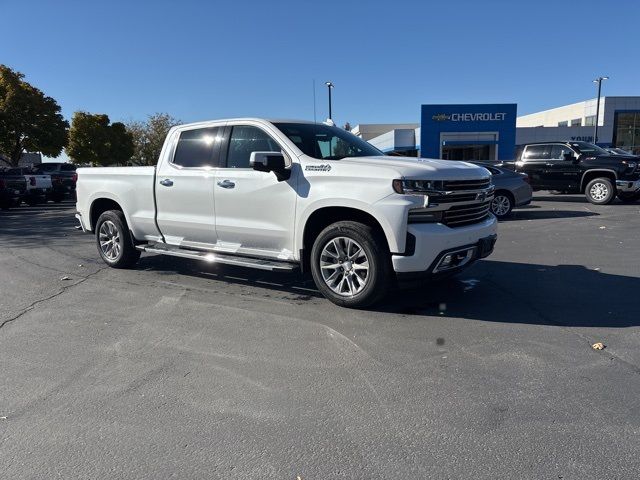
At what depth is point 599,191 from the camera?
1491 centimetres

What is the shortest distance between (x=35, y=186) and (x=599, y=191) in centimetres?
2144

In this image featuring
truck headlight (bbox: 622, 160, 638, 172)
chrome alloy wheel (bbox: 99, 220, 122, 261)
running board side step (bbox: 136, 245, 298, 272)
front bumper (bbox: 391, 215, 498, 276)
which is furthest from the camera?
truck headlight (bbox: 622, 160, 638, 172)

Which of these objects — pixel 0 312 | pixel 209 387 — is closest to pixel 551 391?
pixel 209 387

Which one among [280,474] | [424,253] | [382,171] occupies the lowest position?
[280,474]

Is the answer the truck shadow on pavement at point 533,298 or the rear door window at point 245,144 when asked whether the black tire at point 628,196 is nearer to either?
the truck shadow on pavement at point 533,298

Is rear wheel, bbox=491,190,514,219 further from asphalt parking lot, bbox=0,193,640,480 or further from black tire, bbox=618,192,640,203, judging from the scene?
asphalt parking lot, bbox=0,193,640,480

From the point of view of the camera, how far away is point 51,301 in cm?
583

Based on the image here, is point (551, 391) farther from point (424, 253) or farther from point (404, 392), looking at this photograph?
point (424, 253)

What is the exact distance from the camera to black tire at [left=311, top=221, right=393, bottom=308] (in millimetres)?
4844

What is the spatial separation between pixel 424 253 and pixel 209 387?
7.43ft

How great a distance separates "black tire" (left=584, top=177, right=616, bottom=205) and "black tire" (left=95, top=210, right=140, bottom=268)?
43.6 feet

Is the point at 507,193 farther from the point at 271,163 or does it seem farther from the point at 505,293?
the point at 271,163

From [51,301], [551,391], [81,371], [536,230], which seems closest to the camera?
[551,391]

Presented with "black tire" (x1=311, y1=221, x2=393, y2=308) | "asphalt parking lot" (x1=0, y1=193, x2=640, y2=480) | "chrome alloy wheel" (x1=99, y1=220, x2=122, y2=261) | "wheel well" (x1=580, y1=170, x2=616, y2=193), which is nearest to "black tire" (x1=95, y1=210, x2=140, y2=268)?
"chrome alloy wheel" (x1=99, y1=220, x2=122, y2=261)
